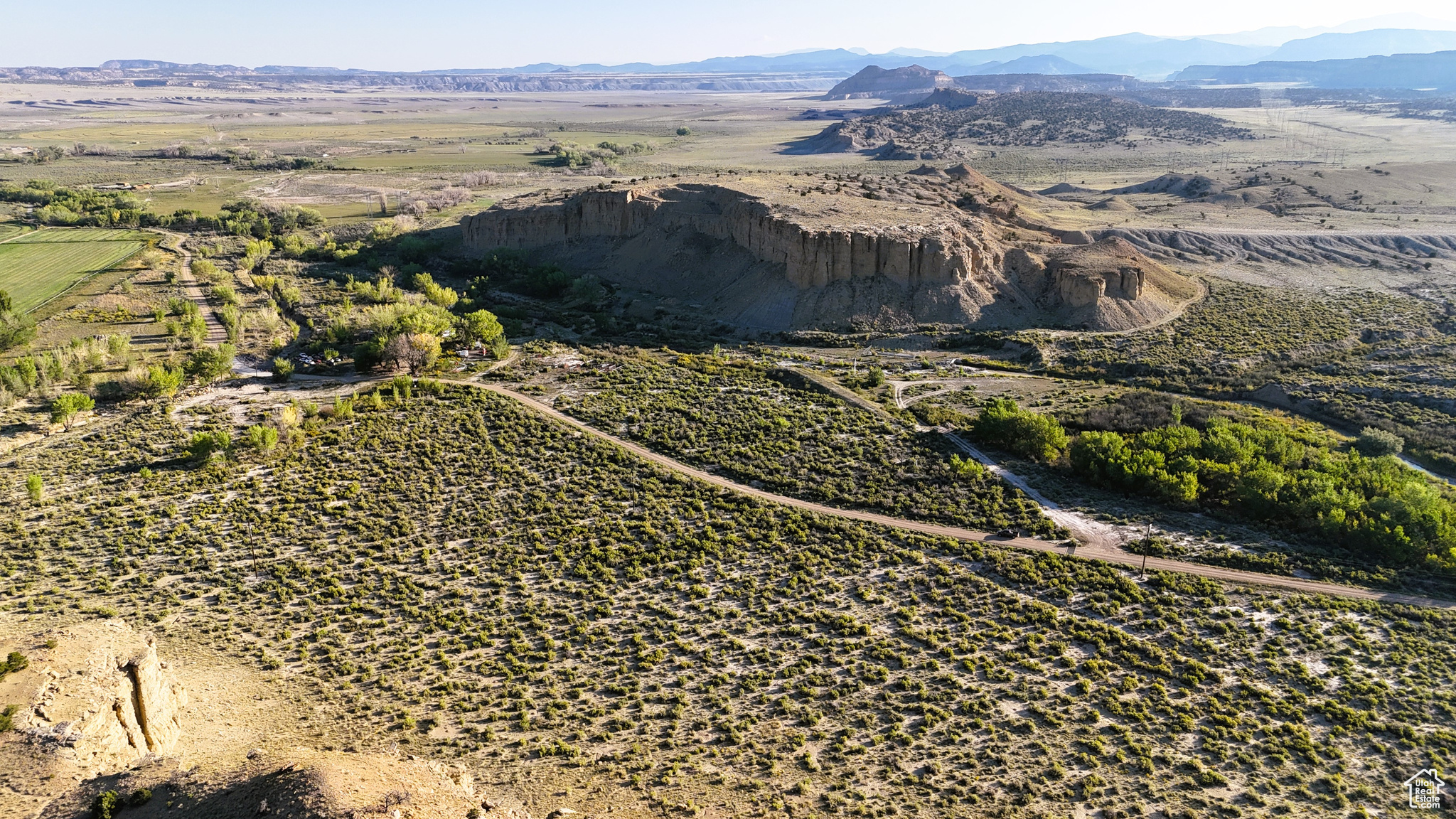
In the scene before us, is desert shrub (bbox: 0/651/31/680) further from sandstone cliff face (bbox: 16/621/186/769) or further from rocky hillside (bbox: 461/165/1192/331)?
rocky hillside (bbox: 461/165/1192/331)

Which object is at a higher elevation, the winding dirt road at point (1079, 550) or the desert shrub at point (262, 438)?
the desert shrub at point (262, 438)

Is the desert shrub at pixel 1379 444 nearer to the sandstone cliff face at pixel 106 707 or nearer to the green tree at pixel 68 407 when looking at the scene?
the sandstone cliff face at pixel 106 707

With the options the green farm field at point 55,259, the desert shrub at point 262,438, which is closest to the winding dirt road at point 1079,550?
the desert shrub at point 262,438

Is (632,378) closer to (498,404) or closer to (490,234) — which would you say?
(498,404)

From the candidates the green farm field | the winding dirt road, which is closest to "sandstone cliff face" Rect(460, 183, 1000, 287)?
the winding dirt road

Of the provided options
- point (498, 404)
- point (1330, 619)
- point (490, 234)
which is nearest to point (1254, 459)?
point (1330, 619)

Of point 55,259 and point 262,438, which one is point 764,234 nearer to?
point 262,438

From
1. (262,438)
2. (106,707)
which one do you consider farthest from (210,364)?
(106,707)
